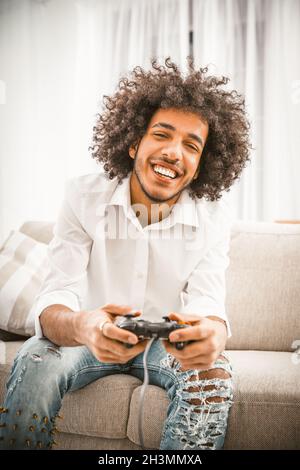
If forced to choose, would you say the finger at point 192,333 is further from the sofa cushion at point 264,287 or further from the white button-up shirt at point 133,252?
the sofa cushion at point 264,287

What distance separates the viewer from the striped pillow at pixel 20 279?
143 centimetres

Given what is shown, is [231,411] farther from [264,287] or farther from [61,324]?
[264,287]

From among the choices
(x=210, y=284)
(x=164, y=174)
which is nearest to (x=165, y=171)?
(x=164, y=174)

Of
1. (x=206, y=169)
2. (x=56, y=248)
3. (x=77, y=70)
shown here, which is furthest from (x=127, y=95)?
(x=77, y=70)

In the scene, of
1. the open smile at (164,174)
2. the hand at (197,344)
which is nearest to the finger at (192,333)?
the hand at (197,344)

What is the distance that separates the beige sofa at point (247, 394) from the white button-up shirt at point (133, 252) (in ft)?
0.77

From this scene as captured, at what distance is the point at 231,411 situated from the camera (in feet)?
3.44

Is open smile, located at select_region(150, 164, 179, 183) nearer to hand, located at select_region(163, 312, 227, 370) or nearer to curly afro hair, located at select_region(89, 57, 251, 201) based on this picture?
curly afro hair, located at select_region(89, 57, 251, 201)

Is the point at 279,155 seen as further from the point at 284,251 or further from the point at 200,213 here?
the point at 200,213

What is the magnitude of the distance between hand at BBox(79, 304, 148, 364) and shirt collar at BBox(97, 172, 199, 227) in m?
0.41

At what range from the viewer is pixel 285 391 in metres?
1.07

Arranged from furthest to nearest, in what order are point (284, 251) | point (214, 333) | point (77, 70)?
1. point (77, 70)
2. point (284, 251)
3. point (214, 333)

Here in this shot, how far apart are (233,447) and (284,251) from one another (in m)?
0.78

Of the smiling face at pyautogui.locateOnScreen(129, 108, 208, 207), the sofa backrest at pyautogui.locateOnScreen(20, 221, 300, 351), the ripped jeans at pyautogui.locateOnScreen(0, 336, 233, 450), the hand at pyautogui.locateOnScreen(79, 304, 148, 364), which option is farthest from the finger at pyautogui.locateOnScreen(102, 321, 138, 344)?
the sofa backrest at pyautogui.locateOnScreen(20, 221, 300, 351)
